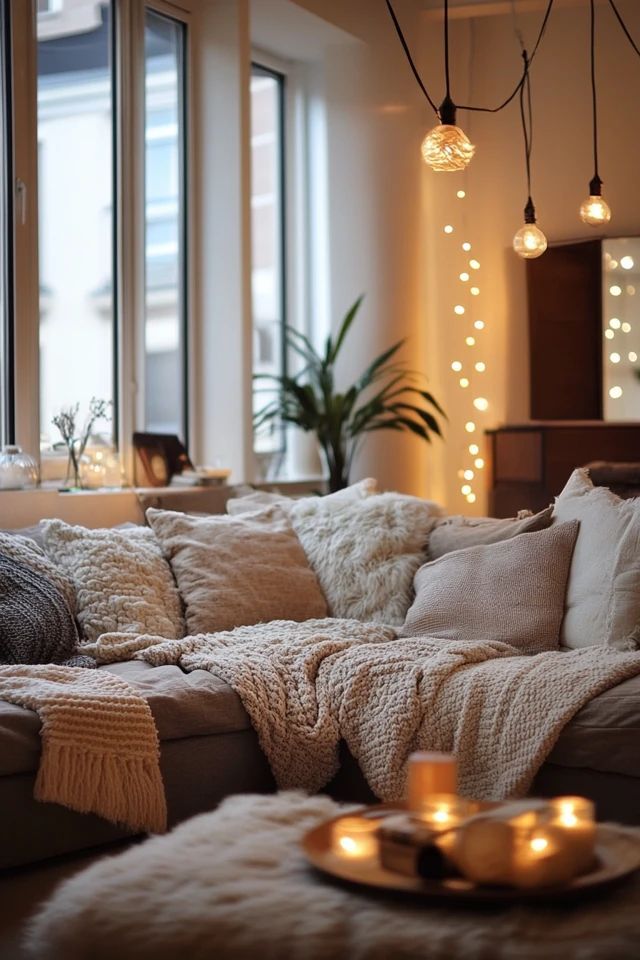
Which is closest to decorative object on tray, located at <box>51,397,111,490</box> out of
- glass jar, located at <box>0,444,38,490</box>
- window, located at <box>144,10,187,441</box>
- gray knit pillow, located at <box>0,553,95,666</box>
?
glass jar, located at <box>0,444,38,490</box>

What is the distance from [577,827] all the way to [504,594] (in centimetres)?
173

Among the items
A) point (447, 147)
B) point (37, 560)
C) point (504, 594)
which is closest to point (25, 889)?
point (37, 560)

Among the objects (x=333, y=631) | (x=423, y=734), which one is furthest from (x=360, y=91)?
(x=423, y=734)

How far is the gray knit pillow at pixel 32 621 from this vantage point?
3.03 meters

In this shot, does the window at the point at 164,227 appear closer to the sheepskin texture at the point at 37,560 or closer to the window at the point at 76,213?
the window at the point at 76,213

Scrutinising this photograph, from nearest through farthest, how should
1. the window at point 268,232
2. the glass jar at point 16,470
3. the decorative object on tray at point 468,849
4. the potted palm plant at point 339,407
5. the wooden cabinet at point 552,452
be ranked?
1. the decorative object on tray at point 468,849
2. the glass jar at point 16,470
3. the potted palm plant at point 339,407
4. the window at point 268,232
5. the wooden cabinet at point 552,452

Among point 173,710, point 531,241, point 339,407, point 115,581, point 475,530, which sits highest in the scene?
point 531,241

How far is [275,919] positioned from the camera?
5.04 feet

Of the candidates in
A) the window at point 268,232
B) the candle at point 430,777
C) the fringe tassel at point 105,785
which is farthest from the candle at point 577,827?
the window at point 268,232

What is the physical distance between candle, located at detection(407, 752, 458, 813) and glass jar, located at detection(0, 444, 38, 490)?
2532mm

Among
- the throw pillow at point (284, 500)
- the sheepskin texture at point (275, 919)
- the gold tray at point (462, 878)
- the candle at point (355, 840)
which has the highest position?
the throw pillow at point (284, 500)

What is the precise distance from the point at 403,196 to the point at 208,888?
15.9 feet

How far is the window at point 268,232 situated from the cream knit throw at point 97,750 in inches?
132

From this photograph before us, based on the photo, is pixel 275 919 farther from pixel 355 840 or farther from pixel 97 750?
pixel 97 750
